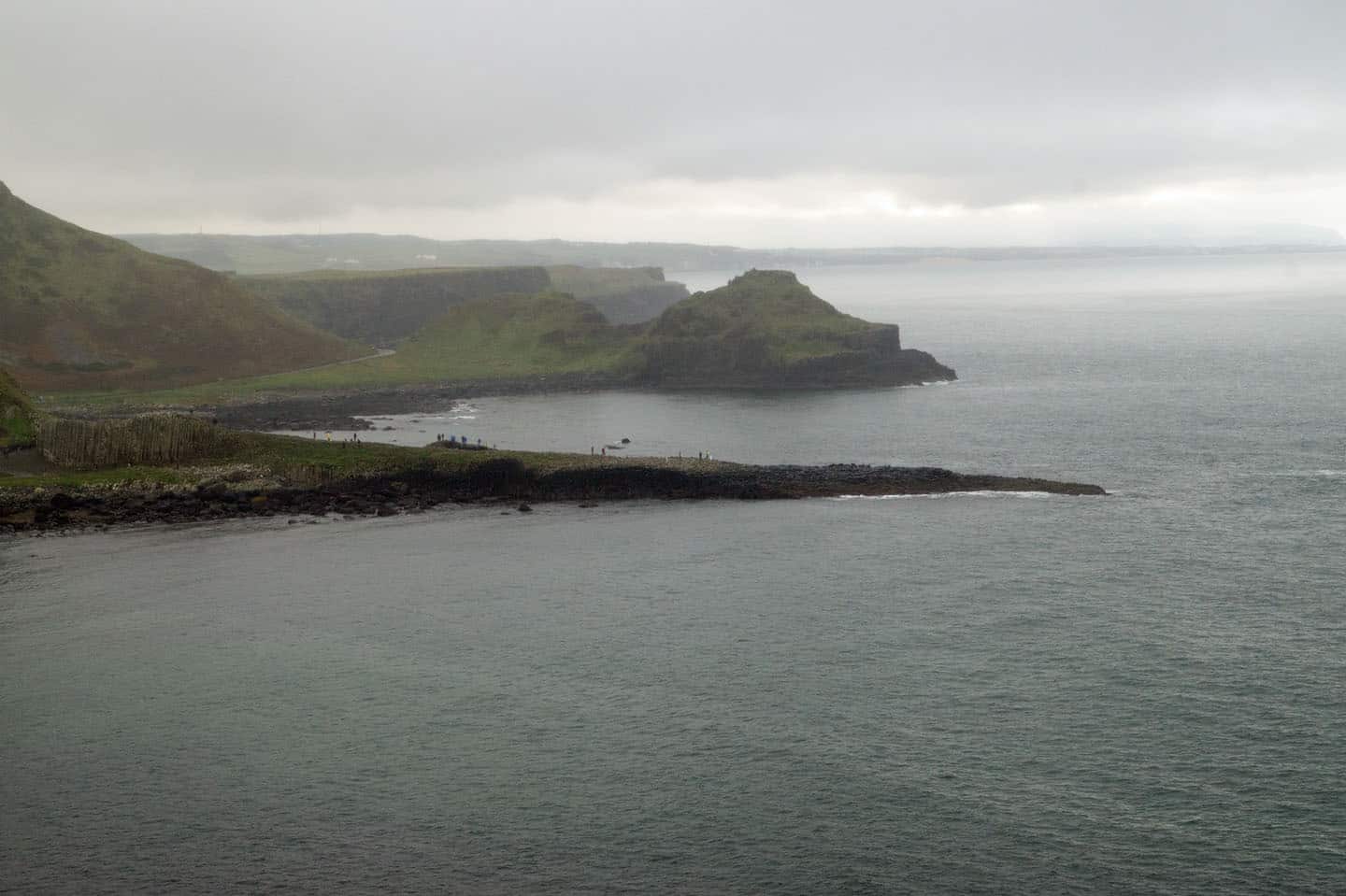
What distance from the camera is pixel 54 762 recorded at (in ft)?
143

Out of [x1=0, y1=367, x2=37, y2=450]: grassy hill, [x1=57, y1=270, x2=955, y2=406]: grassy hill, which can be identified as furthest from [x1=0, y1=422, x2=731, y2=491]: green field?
[x1=57, y1=270, x2=955, y2=406]: grassy hill

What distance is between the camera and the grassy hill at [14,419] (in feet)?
314

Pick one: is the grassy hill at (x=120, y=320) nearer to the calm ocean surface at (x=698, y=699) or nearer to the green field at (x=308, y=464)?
the green field at (x=308, y=464)

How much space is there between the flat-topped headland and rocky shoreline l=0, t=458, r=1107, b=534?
0.10 m

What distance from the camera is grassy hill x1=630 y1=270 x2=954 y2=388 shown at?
539ft

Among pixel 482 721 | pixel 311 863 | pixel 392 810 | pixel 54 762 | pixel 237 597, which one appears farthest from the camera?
pixel 237 597

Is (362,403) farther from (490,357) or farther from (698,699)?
(698,699)

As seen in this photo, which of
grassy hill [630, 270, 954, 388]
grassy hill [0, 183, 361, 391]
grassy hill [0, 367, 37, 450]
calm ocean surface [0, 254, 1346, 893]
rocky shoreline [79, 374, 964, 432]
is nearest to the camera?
calm ocean surface [0, 254, 1346, 893]

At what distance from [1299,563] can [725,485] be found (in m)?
38.4

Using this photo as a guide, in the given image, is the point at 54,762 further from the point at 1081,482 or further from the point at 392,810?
the point at 1081,482

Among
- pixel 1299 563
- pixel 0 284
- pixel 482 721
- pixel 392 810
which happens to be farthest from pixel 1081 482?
pixel 0 284

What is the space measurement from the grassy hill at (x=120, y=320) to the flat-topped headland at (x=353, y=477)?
61.6m

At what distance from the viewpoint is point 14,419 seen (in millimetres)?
98188

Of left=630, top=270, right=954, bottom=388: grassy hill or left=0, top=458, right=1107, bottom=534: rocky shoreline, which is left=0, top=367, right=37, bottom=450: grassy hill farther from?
left=630, top=270, right=954, bottom=388: grassy hill
